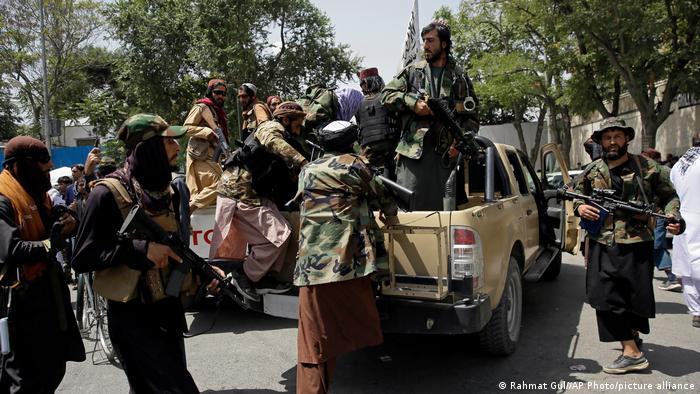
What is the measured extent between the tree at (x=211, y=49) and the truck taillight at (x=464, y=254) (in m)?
19.2

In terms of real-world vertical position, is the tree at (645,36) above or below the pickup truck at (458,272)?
above

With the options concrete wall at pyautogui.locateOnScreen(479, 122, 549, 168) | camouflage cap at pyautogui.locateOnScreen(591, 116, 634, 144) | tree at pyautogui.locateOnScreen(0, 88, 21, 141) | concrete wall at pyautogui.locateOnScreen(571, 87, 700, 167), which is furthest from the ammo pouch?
tree at pyautogui.locateOnScreen(0, 88, 21, 141)

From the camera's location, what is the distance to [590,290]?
4070 mm

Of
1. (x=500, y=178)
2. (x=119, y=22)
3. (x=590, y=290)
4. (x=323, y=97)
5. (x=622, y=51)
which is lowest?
(x=590, y=290)

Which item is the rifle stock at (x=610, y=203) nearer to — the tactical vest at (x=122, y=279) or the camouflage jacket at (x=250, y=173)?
the camouflage jacket at (x=250, y=173)

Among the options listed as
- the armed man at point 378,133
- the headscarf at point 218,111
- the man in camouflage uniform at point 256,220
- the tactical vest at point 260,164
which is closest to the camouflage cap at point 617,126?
the armed man at point 378,133

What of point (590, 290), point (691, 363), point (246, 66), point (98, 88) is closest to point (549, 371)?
point (590, 290)

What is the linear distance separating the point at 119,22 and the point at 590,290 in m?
23.8

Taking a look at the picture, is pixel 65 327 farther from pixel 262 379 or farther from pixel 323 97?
pixel 323 97

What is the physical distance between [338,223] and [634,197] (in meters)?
2.40

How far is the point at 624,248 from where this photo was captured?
3.96 meters

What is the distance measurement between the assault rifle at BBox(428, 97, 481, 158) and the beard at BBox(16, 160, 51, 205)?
262 centimetres

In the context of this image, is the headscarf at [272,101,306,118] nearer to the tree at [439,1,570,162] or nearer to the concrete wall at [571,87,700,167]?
the tree at [439,1,570,162]

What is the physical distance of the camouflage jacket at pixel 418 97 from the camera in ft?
13.7
